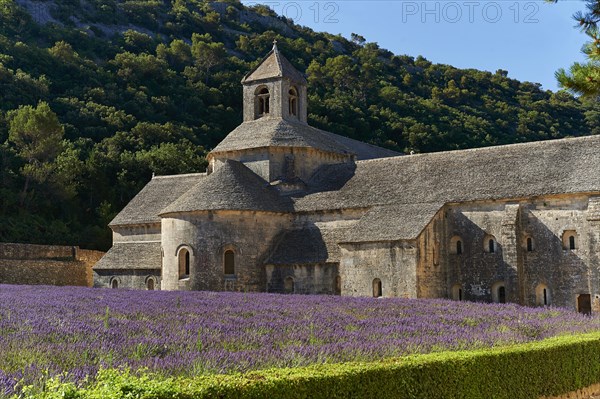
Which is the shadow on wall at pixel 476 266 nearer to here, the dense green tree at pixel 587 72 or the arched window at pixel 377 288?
the arched window at pixel 377 288

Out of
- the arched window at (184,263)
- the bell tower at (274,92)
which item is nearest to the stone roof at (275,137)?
the bell tower at (274,92)

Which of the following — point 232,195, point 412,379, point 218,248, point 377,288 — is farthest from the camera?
point 232,195

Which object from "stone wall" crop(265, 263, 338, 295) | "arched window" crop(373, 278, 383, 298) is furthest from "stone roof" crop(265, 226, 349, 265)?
"arched window" crop(373, 278, 383, 298)

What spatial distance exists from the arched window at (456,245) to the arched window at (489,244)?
1.26 m

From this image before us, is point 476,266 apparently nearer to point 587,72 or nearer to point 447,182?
point 447,182

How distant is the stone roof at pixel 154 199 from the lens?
47.1m

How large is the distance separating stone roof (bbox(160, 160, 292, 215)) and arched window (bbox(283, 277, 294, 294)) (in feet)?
12.5

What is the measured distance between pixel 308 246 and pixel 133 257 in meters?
11.9

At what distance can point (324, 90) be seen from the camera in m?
101

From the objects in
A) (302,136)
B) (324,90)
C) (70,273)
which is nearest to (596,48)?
(302,136)

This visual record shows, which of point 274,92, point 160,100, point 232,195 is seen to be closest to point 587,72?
point 232,195

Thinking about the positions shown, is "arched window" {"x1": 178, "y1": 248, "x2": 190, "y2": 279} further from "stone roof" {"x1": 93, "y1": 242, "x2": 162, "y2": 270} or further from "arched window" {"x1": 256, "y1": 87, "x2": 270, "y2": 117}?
"arched window" {"x1": 256, "y1": 87, "x2": 270, "y2": 117}

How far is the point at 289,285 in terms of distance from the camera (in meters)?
39.4

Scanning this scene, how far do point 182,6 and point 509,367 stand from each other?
114247 mm
